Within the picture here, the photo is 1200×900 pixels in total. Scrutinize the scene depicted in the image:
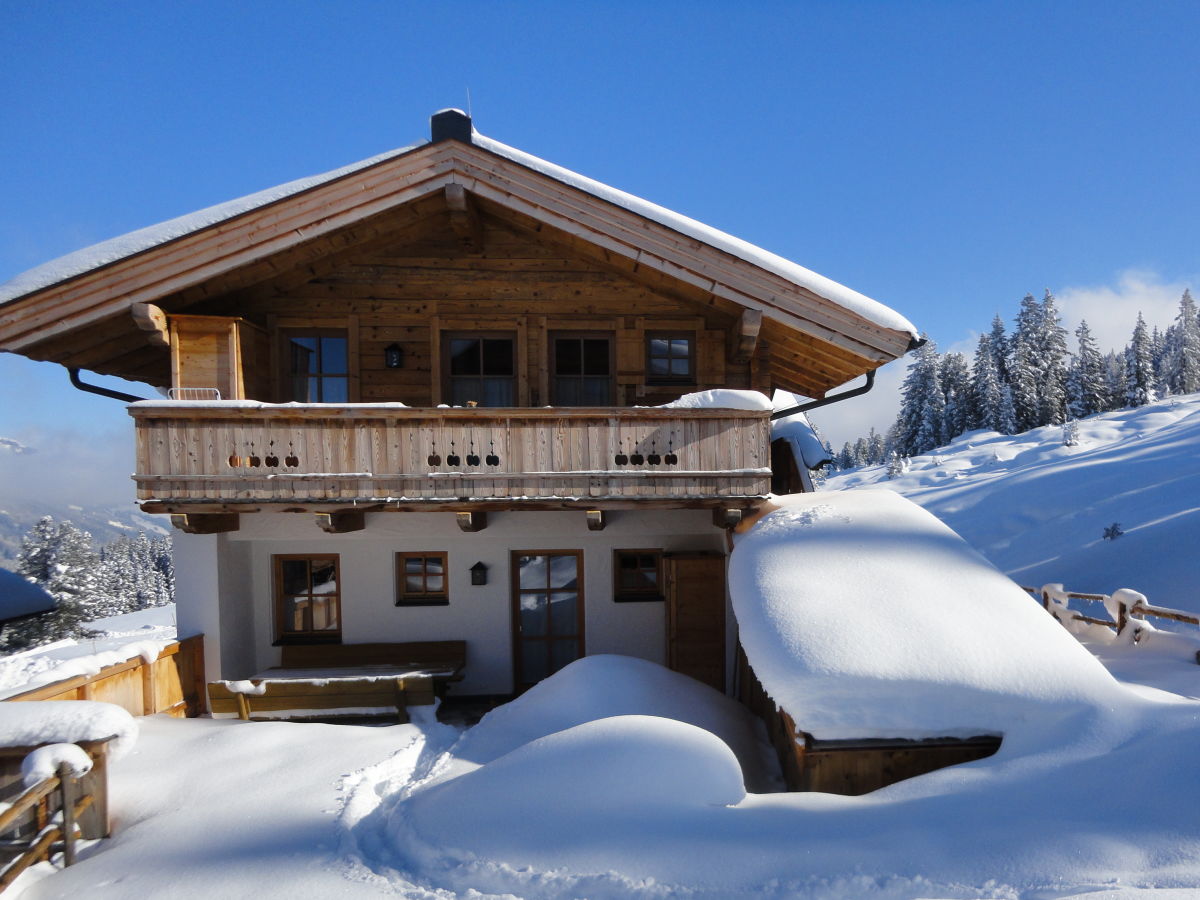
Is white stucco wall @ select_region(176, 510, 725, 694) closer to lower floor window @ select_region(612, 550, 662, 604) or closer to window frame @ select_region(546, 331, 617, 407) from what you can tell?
lower floor window @ select_region(612, 550, 662, 604)

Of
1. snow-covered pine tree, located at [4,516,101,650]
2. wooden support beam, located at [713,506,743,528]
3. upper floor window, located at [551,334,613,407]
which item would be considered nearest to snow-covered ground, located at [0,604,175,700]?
snow-covered pine tree, located at [4,516,101,650]

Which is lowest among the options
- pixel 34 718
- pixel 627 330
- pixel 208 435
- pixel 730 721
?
pixel 730 721

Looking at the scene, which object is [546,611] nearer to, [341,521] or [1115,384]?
[341,521]

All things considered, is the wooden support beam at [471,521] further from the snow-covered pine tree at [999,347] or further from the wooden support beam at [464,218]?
the snow-covered pine tree at [999,347]

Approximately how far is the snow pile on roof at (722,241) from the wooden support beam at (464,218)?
80 centimetres

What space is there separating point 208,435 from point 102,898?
17.1 feet

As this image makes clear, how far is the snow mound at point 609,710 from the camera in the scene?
6.46 m

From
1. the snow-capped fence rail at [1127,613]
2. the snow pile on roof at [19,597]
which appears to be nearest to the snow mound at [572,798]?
the snow-capped fence rail at [1127,613]

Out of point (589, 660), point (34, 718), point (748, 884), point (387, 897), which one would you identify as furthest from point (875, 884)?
point (34, 718)

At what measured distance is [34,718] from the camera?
197 inches

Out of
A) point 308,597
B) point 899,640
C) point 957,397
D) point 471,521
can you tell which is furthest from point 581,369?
point 957,397

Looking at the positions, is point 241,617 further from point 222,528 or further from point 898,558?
point 898,558

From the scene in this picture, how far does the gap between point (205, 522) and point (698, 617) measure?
757 cm

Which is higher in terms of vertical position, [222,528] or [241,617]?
[222,528]
